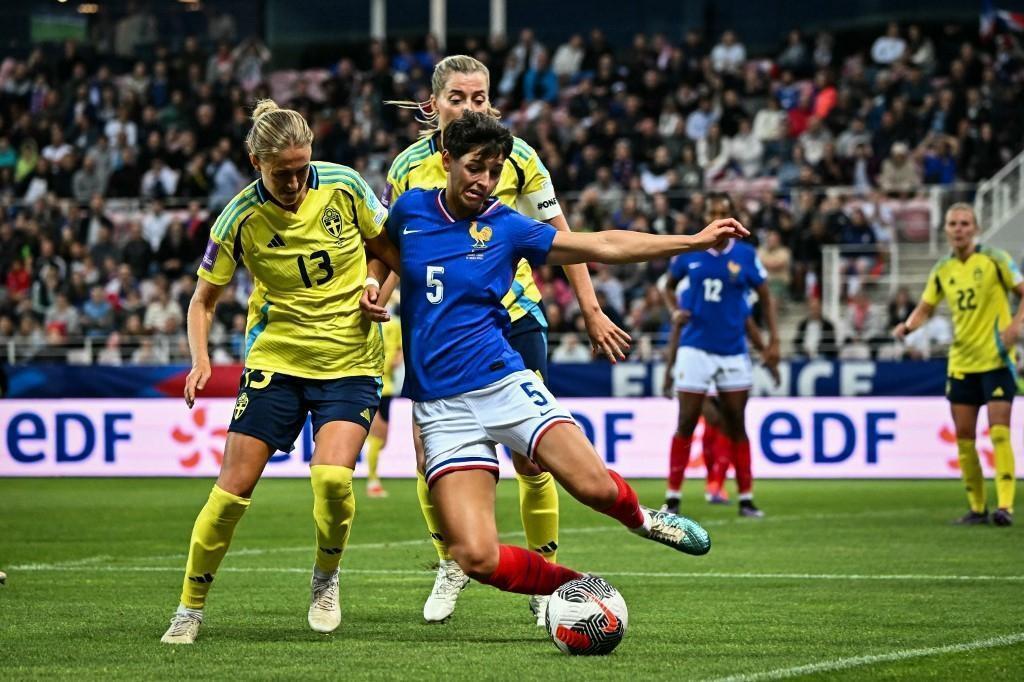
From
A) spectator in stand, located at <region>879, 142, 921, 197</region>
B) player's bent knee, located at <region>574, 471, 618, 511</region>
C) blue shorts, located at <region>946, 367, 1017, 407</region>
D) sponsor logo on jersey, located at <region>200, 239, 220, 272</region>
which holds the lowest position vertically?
blue shorts, located at <region>946, 367, 1017, 407</region>

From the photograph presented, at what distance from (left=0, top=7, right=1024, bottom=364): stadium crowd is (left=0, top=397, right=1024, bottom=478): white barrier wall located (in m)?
3.08

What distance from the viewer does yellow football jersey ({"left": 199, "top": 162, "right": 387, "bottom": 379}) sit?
7.22m

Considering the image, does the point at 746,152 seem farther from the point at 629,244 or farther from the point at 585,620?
the point at 585,620

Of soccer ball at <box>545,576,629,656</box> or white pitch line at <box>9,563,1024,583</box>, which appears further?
white pitch line at <box>9,563,1024,583</box>

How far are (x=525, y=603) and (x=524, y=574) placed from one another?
6.65 ft

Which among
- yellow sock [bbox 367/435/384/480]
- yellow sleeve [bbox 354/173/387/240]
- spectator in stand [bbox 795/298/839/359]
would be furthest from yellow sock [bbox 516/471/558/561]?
spectator in stand [bbox 795/298/839/359]

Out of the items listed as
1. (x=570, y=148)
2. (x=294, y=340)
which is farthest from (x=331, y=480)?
(x=570, y=148)

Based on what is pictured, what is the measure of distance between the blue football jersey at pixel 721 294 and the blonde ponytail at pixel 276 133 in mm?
7279

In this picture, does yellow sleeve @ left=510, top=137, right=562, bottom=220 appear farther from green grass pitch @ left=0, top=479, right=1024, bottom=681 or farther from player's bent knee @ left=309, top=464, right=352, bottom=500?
green grass pitch @ left=0, top=479, right=1024, bottom=681

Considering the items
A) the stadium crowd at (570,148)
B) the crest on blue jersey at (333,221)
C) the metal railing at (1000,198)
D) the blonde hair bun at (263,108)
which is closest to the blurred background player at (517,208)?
the crest on blue jersey at (333,221)

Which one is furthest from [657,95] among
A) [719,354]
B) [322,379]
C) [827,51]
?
[322,379]

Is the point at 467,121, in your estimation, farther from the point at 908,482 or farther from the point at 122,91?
the point at 122,91

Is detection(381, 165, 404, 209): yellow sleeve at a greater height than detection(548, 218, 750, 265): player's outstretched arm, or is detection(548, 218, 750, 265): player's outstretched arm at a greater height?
detection(381, 165, 404, 209): yellow sleeve

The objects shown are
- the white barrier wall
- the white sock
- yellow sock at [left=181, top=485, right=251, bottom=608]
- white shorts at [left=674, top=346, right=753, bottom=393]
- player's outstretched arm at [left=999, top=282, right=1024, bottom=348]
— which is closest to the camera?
yellow sock at [left=181, top=485, right=251, bottom=608]
